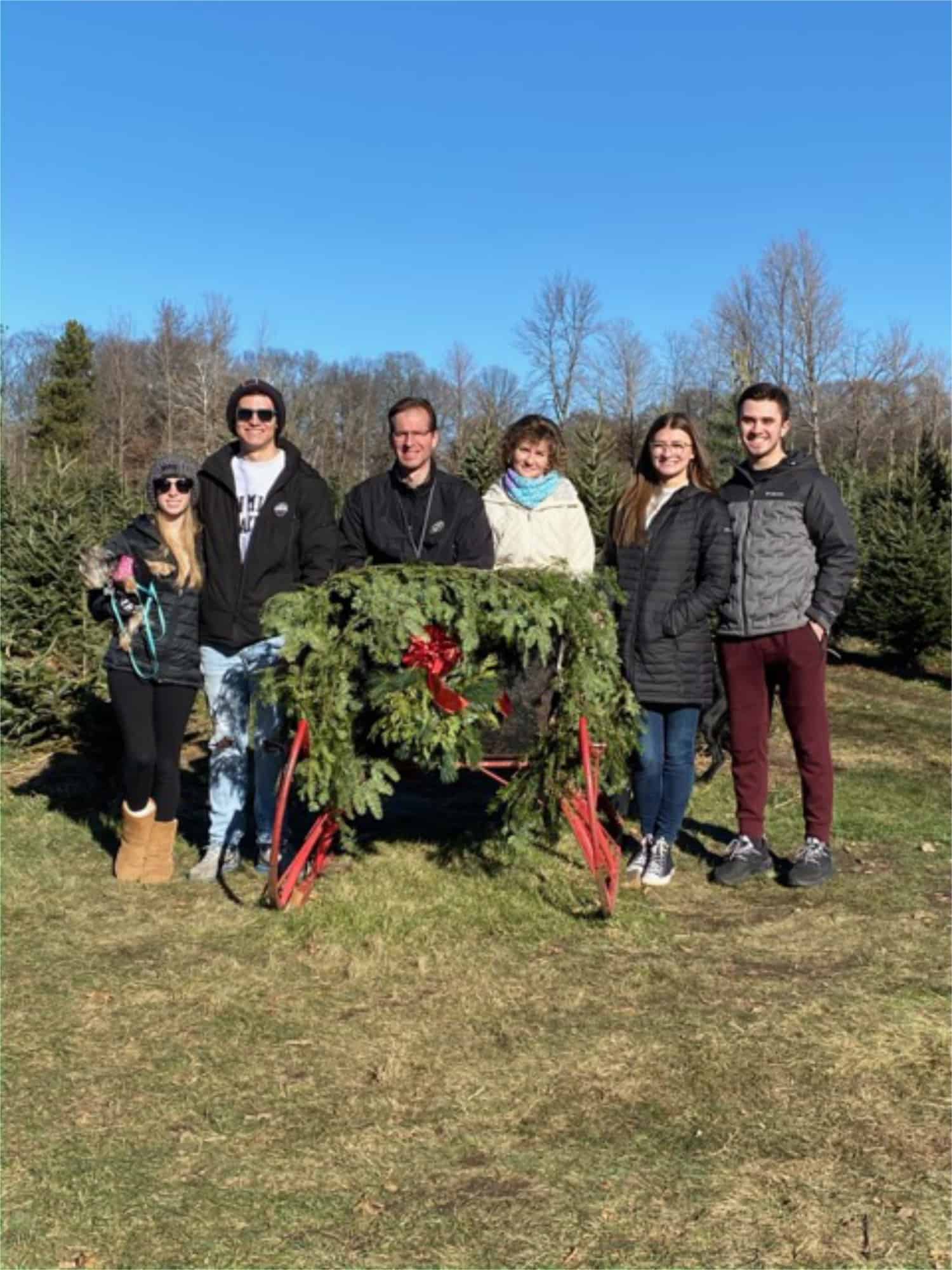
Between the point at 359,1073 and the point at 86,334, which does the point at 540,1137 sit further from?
the point at 86,334

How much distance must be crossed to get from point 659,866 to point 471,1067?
6.43 feet

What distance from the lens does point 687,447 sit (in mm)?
5020

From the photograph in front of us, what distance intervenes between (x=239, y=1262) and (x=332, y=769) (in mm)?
2102

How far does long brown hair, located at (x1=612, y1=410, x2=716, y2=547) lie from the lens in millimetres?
5043

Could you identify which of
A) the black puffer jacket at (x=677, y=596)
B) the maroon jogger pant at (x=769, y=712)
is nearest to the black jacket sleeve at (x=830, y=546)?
the maroon jogger pant at (x=769, y=712)

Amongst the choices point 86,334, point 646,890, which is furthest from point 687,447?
point 86,334

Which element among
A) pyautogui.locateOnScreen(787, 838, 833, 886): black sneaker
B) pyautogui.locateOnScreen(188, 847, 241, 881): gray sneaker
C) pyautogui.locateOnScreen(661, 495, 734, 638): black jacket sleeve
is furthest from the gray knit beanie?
pyautogui.locateOnScreen(787, 838, 833, 886): black sneaker

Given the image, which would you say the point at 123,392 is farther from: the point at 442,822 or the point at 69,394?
→ the point at 442,822

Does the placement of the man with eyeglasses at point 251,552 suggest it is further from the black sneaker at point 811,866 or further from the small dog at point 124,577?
the black sneaker at point 811,866

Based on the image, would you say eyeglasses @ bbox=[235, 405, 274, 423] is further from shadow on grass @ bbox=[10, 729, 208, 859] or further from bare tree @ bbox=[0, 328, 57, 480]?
bare tree @ bbox=[0, 328, 57, 480]

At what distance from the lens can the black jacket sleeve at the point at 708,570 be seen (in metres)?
4.93

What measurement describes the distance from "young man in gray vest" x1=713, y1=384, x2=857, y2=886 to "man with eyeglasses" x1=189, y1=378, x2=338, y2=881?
73.7 inches

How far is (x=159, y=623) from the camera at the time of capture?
5.00 metres

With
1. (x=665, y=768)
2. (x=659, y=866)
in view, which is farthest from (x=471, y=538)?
(x=659, y=866)
